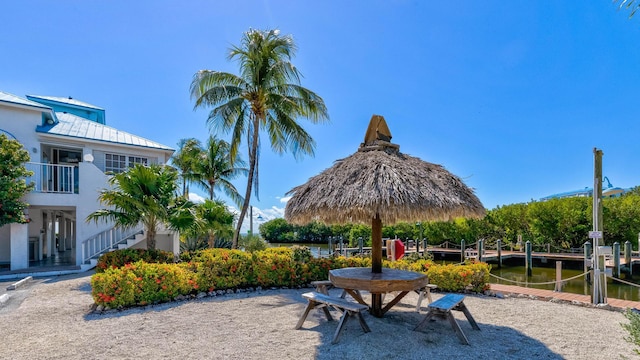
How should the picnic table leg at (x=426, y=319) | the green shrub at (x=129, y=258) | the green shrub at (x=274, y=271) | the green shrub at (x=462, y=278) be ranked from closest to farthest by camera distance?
the picnic table leg at (x=426, y=319) → the green shrub at (x=462, y=278) → the green shrub at (x=274, y=271) → the green shrub at (x=129, y=258)

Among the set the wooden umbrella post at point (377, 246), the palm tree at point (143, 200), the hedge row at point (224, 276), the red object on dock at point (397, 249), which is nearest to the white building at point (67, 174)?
the palm tree at point (143, 200)

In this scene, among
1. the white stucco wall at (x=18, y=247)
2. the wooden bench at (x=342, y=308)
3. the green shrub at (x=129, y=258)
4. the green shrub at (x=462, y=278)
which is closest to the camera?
the wooden bench at (x=342, y=308)

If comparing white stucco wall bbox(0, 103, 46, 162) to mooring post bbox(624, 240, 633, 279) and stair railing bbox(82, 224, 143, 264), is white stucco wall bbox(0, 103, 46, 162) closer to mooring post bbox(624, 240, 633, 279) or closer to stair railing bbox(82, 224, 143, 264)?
stair railing bbox(82, 224, 143, 264)

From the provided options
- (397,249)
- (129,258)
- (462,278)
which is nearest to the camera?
(462,278)

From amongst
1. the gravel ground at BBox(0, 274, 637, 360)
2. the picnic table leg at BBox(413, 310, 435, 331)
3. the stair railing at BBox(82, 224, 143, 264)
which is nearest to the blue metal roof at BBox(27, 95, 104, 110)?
the stair railing at BBox(82, 224, 143, 264)

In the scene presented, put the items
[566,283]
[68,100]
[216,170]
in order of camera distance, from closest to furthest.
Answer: [566,283] → [68,100] → [216,170]

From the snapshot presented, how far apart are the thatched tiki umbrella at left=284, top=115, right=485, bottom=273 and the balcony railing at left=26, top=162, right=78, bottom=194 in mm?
10648

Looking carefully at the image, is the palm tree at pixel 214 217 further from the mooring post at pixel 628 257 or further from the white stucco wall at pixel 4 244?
the mooring post at pixel 628 257

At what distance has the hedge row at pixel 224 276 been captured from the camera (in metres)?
6.52

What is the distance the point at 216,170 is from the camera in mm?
23172

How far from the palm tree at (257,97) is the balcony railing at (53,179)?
535cm

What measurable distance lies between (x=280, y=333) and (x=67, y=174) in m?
11.8

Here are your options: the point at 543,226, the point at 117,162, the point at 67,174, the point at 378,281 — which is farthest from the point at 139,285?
the point at 543,226

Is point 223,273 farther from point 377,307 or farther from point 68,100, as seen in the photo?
point 68,100
